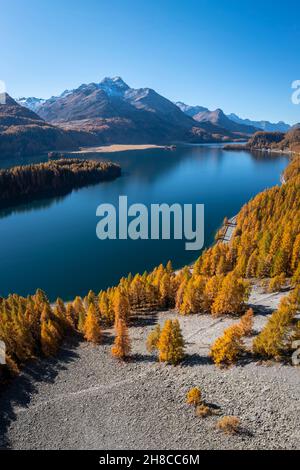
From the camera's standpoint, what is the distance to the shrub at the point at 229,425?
35.3m

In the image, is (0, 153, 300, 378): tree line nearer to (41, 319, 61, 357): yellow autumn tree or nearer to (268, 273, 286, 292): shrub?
(41, 319, 61, 357): yellow autumn tree

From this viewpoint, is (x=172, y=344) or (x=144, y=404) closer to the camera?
(x=144, y=404)

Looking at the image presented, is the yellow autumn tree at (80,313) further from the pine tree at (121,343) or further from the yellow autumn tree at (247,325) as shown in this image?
the yellow autumn tree at (247,325)

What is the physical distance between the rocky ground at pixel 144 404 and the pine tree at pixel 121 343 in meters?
1.42

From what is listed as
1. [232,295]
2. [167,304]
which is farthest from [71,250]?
[232,295]

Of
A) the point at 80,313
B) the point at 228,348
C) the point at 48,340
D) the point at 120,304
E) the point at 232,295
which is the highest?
the point at 232,295

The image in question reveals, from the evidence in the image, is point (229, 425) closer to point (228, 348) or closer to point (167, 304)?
point (228, 348)

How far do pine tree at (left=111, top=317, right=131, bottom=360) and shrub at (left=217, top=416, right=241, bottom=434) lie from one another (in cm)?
1927

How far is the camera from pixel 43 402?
1751 inches

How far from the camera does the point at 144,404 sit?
41.9 meters

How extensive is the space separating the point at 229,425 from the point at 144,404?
36.5ft
